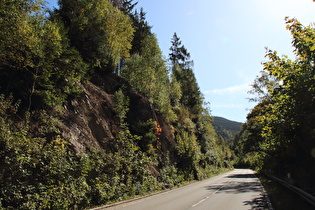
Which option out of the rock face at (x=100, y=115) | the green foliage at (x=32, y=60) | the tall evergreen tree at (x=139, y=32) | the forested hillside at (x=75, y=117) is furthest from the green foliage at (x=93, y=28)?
the tall evergreen tree at (x=139, y=32)

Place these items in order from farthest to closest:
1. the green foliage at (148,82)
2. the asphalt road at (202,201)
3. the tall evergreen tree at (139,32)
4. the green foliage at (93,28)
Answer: the tall evergreen tree at (139,32), the green foliage at (148,82), the green foliage at (93,28), the asphalt road at (202,201)

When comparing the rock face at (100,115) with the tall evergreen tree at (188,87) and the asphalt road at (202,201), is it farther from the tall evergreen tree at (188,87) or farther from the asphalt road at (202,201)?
the tall evergreen tree at (188,87)

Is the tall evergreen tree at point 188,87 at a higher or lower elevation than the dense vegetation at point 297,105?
higher

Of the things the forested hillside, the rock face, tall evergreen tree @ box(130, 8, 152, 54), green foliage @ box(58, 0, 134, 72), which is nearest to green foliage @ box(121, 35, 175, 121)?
the forested hillside

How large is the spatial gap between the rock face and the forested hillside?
83 mm

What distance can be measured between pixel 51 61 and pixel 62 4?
11.8 metres

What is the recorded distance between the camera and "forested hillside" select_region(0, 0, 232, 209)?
8.65 metres

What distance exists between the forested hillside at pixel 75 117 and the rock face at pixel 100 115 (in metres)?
0.08

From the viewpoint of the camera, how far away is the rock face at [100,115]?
1289 centimetres

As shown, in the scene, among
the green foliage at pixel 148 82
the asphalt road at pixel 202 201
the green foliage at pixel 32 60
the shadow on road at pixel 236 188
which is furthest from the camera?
the green foliage at pixel 148 82

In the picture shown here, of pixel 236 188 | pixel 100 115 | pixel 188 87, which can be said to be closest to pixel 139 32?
Result: pixel 188 87

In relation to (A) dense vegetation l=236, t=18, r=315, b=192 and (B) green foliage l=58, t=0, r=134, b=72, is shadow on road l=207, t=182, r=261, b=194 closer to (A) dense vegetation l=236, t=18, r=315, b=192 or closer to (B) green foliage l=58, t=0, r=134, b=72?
(A) dense vegetation l=236, t=18, r=315, b=192

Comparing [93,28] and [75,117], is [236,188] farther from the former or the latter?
[93,28]

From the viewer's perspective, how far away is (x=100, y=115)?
16703 mm
